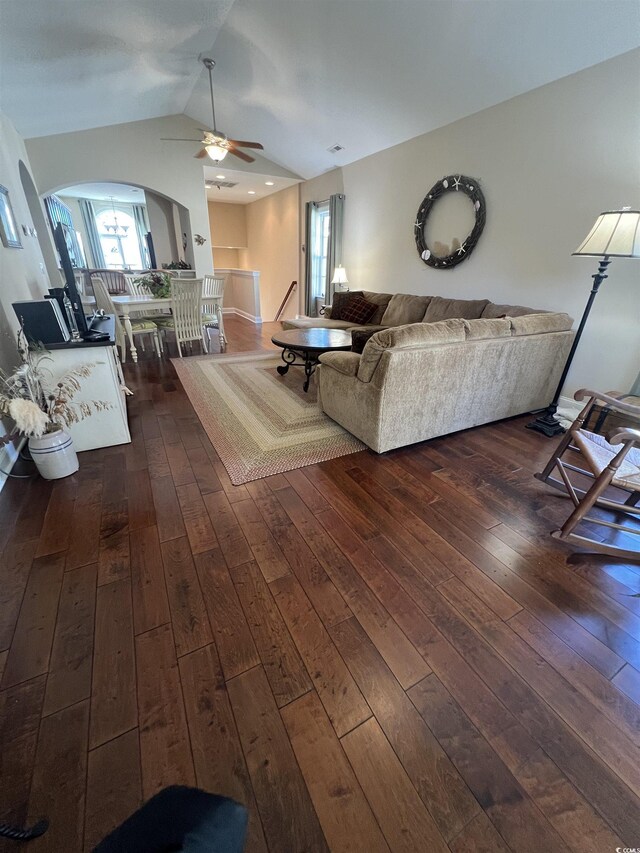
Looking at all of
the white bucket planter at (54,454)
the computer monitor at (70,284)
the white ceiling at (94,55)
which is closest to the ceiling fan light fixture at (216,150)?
the white ceiling at (94,55)

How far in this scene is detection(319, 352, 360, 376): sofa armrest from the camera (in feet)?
7.90

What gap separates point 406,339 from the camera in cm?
212

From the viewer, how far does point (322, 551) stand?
1.62m

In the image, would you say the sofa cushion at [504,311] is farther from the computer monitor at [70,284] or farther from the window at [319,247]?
the window at [319,247]

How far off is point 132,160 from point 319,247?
3134mm

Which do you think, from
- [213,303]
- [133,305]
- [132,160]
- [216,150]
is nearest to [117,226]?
[132,160]

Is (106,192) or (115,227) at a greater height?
(106,192)

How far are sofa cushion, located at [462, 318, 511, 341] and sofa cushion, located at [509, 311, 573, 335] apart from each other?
0.10 meters

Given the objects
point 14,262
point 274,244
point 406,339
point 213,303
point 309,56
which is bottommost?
point 213,303

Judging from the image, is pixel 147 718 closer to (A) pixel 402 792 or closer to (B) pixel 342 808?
(B) pixel 342 808

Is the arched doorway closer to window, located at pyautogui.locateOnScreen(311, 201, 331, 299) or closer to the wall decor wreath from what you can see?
window, located at pyautogui.locateOnScreen(311, 201, 331, 299)

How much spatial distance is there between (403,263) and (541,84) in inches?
80.8

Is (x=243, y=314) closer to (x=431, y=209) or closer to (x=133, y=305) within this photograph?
(x=133, y=305)

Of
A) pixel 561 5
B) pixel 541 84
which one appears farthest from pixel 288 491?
pixel 541 84
